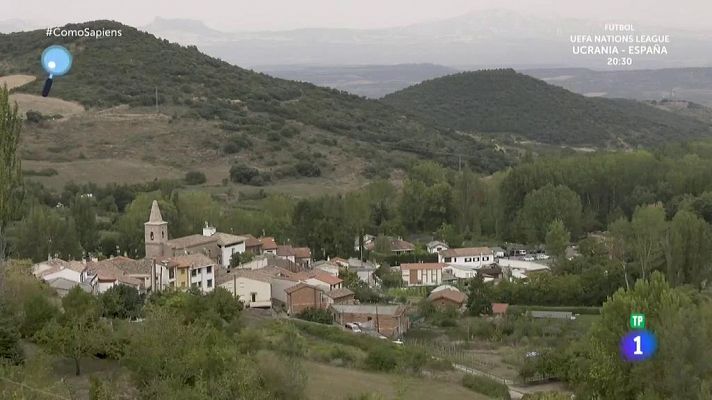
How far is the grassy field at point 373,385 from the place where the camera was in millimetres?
20656

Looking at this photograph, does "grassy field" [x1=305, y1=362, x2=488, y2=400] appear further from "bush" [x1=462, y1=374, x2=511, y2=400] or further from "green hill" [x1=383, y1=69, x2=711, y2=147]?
"green hill" [x1=383, y1=69, x2=711, y2=147]

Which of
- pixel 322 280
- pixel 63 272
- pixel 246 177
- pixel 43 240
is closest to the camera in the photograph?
pixel 63 272

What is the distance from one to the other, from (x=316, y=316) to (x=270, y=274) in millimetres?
3212

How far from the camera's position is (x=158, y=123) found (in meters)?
66.1

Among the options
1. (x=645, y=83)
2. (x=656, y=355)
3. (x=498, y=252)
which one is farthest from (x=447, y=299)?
(x=645, y=83)

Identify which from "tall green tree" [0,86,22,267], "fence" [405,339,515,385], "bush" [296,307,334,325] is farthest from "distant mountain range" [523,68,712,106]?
"tall green tree" [0,86,22,267]

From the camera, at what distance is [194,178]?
5631 centimetres

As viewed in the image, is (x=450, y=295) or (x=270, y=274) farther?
(x=450, y=295)

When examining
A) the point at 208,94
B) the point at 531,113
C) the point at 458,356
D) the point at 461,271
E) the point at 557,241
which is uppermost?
the point at 208,94

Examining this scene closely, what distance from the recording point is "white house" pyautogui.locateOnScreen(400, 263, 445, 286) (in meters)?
38.6

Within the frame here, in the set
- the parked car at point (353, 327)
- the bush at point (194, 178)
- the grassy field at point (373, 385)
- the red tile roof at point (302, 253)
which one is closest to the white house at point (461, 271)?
the red tile roof at point (302, 253)

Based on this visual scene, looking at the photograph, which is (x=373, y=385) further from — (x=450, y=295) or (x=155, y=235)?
(x=155, y=235)

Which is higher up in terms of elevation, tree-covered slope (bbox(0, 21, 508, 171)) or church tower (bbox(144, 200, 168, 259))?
tree-covered slope (bbox(0, 21, 508, 171))

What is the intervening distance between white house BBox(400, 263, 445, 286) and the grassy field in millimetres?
14997
